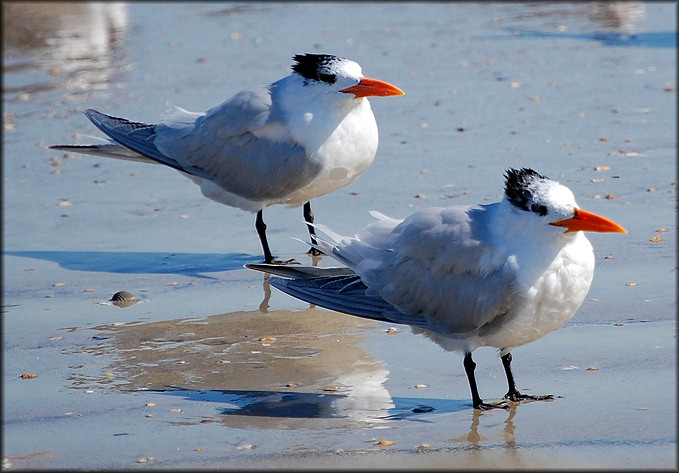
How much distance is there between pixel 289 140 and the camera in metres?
5.70

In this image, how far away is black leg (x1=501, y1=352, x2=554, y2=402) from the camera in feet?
13.0

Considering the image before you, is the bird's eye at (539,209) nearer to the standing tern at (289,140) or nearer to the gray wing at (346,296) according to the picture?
the gray wing at (346,296)

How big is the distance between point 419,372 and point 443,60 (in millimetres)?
6141

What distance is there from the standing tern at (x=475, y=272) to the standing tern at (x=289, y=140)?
4.08 feet

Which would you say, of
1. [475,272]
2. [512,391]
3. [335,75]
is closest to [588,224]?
[475,272]

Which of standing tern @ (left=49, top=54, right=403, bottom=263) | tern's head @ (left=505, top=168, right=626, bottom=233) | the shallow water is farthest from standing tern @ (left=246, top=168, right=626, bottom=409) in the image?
standing tern @ (left=49, top=54, right=403, bottom=263)

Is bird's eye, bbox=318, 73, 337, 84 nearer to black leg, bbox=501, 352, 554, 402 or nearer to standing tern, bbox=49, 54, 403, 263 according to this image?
standing tern, bbox=49, 54, 403, 263

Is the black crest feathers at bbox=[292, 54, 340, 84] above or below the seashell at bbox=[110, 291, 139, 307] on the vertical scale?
above

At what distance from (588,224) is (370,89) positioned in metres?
2.07

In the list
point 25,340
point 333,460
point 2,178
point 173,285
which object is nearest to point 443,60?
point 2,178

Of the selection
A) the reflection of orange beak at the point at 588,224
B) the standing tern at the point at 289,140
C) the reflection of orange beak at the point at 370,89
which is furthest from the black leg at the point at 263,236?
the reflection of orange beak at the point at 588,224

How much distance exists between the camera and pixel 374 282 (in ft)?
14.0

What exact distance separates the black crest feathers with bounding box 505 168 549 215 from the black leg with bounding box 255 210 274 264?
2016mm

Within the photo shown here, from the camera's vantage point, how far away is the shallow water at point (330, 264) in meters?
3.73
